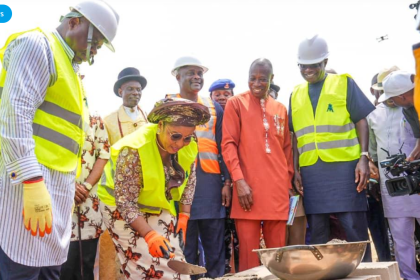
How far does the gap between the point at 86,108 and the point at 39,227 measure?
0.82 metres

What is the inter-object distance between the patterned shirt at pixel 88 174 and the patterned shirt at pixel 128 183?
0.94m

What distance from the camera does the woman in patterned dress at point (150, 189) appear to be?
3410mm

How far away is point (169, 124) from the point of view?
11.6 ft

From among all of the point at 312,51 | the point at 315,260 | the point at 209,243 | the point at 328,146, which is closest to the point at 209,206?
the point at 209,243

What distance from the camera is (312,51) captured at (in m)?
4.89

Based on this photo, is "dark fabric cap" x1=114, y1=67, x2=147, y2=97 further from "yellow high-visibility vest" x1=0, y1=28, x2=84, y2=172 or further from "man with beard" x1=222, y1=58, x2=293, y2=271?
"yellow high-visibility vest" x1=0, y1=28, x2=84, y2=172

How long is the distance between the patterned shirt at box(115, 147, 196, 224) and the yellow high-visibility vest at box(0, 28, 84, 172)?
26.5 inches

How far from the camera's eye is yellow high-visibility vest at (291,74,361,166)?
464cm

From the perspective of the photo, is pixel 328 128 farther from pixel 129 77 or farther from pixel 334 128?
pixel 129 77

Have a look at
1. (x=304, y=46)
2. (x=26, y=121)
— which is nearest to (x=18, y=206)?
(x=26, y=121)

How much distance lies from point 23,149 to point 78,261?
2.29 metres

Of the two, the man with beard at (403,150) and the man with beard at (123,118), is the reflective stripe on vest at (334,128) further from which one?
the man with beard at (123,118)

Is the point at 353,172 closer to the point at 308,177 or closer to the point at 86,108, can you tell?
the point at 308,177

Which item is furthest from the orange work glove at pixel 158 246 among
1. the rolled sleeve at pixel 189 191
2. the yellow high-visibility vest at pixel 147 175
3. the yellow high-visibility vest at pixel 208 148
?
the yellow high-visibility vest at pixel 208 148
